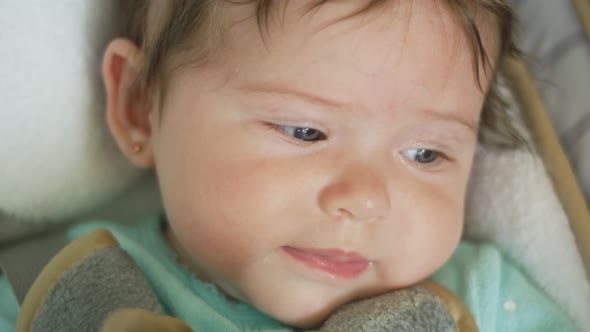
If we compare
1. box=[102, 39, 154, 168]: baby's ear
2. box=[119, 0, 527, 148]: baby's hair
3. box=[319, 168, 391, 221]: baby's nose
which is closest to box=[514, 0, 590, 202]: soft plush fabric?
box=[119, 0, 527, 148]: baby's hair

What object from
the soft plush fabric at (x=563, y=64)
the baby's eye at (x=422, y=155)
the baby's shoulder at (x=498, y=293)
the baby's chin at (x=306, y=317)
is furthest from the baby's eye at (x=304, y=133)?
the soft plush fabric at (x=563, y=64)

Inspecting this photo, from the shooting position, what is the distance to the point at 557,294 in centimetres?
115

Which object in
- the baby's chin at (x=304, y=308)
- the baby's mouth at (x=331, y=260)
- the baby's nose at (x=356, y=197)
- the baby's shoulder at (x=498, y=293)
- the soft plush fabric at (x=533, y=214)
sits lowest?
the baby's shoulder at (x=498, y=293)

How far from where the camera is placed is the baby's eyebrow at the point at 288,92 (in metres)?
0.92

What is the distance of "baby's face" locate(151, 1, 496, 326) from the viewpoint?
36.4 inches

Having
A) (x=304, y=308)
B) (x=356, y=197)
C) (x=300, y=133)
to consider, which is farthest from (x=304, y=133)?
(x=304, y=308)

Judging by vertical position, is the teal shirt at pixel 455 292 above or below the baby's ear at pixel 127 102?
below

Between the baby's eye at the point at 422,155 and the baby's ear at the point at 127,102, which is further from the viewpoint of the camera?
the baby's ear at the point at 127,102

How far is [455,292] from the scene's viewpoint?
45.3 inches

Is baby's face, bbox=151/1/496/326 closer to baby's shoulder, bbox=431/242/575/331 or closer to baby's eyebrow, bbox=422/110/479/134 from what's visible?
baby's eyebrow, bbox=422/110/479/134

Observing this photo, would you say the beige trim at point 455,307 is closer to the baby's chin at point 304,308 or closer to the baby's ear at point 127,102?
the baby's chin at point 304,308

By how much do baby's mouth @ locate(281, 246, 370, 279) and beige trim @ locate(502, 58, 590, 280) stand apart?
41cm

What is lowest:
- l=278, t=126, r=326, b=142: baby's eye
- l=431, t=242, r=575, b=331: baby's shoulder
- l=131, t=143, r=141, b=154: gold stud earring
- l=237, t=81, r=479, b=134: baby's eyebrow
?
l=431, t=242, r=575, b=331: baby's shoulder

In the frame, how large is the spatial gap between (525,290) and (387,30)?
52cm
